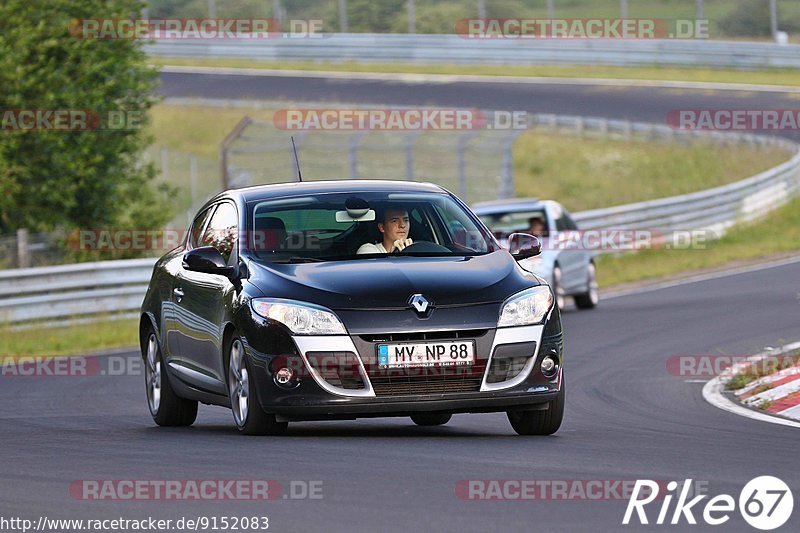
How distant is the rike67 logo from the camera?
6.99m

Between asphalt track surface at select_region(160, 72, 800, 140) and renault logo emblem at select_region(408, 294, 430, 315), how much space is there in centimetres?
3682

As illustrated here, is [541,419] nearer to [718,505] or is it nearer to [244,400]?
[244,400]

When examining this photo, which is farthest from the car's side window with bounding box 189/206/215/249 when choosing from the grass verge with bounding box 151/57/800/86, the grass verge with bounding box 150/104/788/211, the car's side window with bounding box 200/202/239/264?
the grass verge with bounding box 151/57/800/86

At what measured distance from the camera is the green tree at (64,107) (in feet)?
86.9

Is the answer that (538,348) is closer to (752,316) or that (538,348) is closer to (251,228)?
(251,228)

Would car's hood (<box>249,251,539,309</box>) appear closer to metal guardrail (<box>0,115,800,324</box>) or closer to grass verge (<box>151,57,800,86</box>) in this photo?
metal guardrail (<box>0,115,800,324</box>)

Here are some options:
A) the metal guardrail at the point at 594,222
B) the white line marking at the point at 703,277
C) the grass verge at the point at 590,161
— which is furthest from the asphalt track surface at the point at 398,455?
the grass verge at the point at 590,161

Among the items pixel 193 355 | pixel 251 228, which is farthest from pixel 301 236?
pixel 193 355

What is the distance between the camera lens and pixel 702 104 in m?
46.5

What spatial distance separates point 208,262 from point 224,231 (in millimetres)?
800

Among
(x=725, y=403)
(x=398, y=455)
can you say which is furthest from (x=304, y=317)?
(x=725, y=403)

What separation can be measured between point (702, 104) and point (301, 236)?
121 ft

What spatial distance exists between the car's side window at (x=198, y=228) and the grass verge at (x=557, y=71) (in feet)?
129

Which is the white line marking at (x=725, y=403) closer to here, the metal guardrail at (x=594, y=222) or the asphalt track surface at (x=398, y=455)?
the asphalt track surface at (x=398, y=455)
